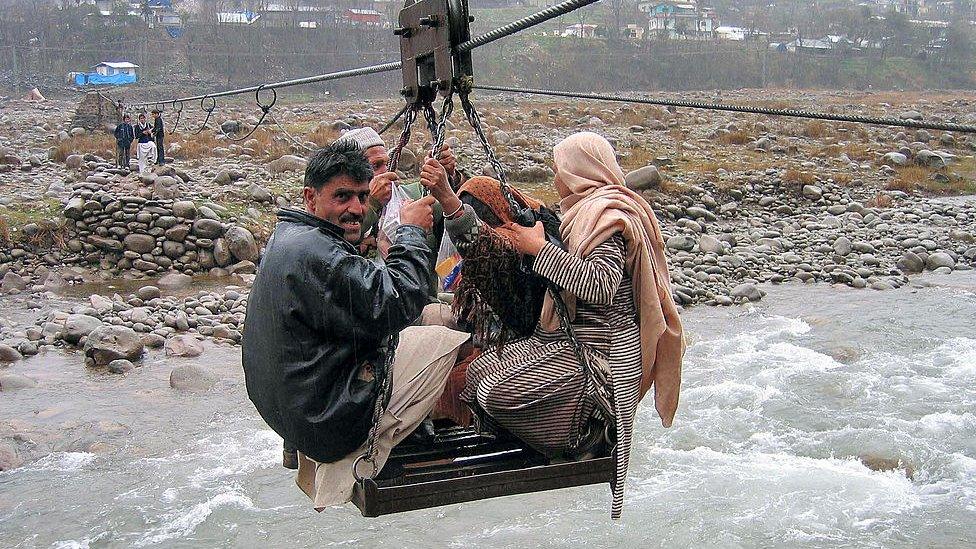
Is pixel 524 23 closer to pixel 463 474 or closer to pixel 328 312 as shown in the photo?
pixel 328 312

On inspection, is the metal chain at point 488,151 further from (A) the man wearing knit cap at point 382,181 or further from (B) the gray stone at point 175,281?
(B) the gray stone at point 175,281

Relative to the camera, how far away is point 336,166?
9.57ft

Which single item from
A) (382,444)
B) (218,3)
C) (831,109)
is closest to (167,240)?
(382,444)

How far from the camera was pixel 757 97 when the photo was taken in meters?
43.2

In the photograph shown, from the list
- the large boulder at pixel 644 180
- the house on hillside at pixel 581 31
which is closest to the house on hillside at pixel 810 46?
the house on hillside at pixel 581 31

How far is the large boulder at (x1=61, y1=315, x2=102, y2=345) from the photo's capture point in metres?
10.1

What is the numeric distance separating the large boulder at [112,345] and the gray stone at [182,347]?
0.83ft

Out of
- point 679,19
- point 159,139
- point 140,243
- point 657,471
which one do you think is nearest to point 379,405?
point 657,471

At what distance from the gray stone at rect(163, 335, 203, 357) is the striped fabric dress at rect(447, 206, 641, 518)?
23.4 ft

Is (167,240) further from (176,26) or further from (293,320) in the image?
(176,26)

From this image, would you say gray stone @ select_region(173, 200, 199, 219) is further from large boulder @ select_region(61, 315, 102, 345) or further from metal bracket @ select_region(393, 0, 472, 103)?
metal bracket @ select_region(393, 0, 472, 103)

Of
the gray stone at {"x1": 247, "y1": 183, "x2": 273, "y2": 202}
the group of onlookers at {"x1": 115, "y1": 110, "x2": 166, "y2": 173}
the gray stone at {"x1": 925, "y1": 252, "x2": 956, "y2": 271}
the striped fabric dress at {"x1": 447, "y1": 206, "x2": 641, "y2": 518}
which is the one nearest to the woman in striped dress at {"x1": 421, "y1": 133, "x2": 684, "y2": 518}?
the striped fabric dress at {"x1": 447, "y1": 206, "x2": 641, "y2": 518}

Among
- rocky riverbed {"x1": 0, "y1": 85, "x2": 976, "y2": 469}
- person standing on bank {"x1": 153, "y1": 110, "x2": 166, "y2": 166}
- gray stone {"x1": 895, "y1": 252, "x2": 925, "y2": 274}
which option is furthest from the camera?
person standing on bank {"x1": 153, "y1": 110, "x2": 166, "y2": 166}

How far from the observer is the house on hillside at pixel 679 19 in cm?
5528
